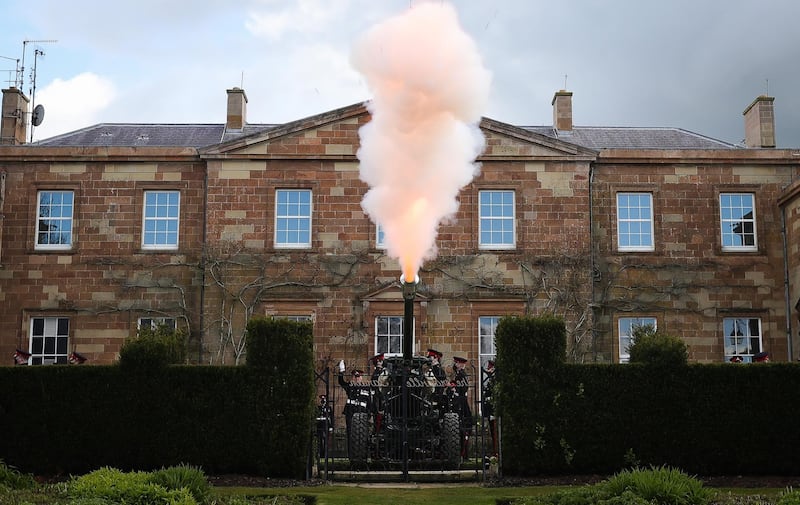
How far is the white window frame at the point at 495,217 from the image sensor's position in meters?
25.7

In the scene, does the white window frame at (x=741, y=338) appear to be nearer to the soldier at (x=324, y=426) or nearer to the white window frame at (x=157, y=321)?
the soldier at (x=324, y=426)

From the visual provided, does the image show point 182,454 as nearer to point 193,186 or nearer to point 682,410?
point 682,410

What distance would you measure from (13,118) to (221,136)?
5872 mm

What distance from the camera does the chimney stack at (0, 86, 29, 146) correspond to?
2756cm

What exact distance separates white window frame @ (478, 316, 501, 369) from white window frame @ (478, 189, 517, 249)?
6.45 ft

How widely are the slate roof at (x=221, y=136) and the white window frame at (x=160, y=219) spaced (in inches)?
82.9

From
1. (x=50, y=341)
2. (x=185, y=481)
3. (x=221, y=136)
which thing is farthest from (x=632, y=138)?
(x=185, y=481)

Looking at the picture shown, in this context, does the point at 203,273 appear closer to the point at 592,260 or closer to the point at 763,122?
the point at 592,260

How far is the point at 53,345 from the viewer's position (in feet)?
83.6

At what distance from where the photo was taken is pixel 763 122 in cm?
2759

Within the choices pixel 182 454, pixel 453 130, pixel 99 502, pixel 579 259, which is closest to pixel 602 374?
pixel 453 130

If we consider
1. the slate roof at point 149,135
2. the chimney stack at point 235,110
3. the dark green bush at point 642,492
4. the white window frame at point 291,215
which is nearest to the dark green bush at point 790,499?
the dark green bush at point 642,492

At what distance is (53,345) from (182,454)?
11.8 meters

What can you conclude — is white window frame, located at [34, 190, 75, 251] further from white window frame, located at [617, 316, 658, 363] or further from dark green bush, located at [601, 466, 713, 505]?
dark green bush, located at [601, 466, 713, 505]
